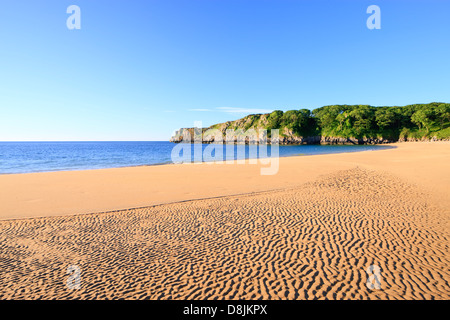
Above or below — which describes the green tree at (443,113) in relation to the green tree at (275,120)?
below

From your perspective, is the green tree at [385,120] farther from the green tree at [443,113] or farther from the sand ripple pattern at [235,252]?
the sand ripple pattern at [235,252]

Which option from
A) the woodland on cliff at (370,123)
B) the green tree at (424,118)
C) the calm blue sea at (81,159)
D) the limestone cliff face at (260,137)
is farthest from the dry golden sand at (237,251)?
the green tree at (424,118)

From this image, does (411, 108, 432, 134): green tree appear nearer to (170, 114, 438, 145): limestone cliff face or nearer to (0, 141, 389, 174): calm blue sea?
(170, 114, 438, 145): limestone cliff face

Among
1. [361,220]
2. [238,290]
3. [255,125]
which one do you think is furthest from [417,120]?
[238,290]

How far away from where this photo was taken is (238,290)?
507 centimetres

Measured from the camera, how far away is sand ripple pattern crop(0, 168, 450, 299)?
5086 millimetres

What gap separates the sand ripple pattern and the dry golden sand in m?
0.03

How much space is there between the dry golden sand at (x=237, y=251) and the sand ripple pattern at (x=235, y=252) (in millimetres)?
32

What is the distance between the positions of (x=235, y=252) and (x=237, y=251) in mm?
96

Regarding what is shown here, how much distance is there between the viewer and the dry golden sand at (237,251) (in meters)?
5.10

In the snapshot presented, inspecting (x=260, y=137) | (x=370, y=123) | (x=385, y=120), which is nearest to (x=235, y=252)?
(x=370, y=123)

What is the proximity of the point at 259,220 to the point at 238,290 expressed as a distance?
16.0 feet
